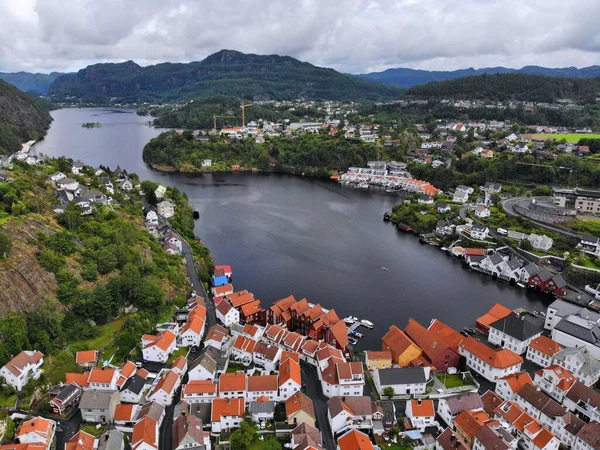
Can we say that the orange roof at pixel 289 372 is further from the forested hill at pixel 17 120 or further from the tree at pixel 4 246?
the forested hill at pixel 17 120

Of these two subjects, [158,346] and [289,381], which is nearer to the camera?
[289,381]

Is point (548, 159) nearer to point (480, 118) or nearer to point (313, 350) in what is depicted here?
point (480, 118)

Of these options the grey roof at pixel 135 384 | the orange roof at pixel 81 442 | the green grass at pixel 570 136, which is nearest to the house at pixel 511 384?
the grey roof at pixel 135 384

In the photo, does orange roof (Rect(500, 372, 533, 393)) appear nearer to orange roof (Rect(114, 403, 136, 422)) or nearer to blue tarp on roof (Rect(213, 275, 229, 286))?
orange roof (Rect(114, 403, 136, 422))

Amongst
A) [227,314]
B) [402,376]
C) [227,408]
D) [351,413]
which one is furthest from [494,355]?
[227,314]

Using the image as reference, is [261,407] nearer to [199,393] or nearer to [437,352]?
[199,393]

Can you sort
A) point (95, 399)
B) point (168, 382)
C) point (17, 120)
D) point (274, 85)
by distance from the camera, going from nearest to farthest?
point (95, 399)
point (168, 382)
point (17, 120)
point (274, 85)
